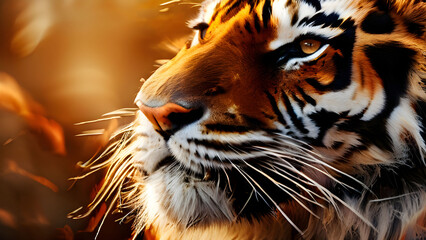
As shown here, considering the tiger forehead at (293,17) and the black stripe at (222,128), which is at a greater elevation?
the tiger forehead at (293,17)

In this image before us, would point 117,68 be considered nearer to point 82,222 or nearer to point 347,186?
point 82,222

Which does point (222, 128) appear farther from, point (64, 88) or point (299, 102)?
point (64, 88)

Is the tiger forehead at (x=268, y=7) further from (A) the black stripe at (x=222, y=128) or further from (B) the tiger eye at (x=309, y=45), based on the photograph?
(A) the black stripe at (x=222, y=128)

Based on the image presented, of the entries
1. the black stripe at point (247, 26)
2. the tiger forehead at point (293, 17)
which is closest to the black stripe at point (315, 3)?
the tiger forehead at point (293, 17)

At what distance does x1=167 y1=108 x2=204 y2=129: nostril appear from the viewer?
0.77 metres

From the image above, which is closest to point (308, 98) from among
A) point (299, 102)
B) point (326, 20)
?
point (299, 102)

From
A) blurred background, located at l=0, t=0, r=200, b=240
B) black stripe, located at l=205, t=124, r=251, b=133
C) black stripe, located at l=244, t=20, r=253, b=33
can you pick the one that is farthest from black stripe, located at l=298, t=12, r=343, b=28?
blurred background, located at l=0, t=0, r=200, b=240

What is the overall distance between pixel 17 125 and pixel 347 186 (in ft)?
2.96

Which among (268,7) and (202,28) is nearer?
(268,7)

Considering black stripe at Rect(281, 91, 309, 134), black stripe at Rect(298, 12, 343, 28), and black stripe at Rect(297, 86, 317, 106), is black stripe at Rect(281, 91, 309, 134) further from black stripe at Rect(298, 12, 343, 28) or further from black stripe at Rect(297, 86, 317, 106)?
black stripe at Rect(298, 12, 343, 28)

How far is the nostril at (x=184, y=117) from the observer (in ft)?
2.52

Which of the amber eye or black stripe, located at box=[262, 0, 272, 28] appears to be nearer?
black stripe, located at box=[262, 0, 272, 28]

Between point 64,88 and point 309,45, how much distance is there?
2.26 feet

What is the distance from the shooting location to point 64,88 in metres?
1.20
